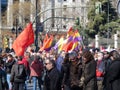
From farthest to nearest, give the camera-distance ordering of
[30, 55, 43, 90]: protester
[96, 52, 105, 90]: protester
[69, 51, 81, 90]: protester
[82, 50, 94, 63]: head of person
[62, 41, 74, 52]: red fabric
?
[62, 41, 74, 52]: red fabric, [30, 55, 43, 90]: protester, [96, 52, 105, 90]: protester, [69, 51, 81, 90]: protester, [82, 50, 94, 63]: head of person

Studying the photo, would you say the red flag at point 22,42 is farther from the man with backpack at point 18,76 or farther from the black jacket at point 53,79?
the black jacket at point 53,79

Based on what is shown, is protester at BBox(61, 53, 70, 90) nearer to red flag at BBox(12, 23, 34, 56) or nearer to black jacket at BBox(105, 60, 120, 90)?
black jacket at BBox(105, 60, 120, 90)

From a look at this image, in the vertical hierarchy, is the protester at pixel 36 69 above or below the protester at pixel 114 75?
below

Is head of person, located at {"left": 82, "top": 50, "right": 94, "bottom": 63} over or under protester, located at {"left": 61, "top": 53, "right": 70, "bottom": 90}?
over

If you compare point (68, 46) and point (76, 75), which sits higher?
point (76, 75)

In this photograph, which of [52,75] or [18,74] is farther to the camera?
[18,74]

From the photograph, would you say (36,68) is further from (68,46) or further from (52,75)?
(68,46)

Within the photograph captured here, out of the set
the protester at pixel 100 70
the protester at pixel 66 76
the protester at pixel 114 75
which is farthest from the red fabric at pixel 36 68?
the protester at pixel 114 75

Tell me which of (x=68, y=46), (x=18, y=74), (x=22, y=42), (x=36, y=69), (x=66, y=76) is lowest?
(x=36, y=69)

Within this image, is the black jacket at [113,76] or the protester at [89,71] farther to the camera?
the black jacket at [113,76]

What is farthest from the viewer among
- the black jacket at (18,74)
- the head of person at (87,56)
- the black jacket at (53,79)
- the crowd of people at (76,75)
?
the black jacket at (18,74)

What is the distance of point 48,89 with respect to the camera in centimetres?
1402

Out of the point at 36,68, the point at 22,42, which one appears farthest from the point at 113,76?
the point at 36,68

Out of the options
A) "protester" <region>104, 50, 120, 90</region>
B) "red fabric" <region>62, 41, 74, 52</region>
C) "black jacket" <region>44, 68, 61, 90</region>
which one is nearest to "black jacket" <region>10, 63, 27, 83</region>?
"black jacket" <region>44, 68, 61, 90</region>
